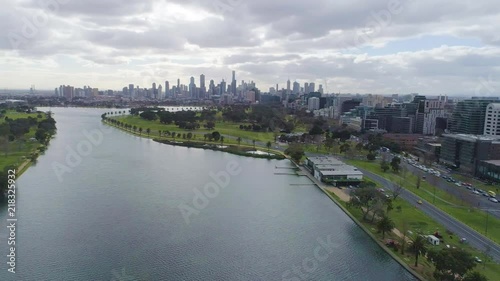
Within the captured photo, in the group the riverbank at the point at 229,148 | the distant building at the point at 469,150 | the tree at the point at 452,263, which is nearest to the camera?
the tree at the point at 452,263

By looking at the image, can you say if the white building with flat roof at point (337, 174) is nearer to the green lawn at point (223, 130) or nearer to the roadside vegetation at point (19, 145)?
the green lawn at point (223, 130)

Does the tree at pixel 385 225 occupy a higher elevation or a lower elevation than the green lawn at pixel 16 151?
lower

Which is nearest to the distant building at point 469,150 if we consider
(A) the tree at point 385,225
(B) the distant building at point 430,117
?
(A) the tree at point 385,225

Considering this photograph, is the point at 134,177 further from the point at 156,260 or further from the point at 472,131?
the point at 472,131

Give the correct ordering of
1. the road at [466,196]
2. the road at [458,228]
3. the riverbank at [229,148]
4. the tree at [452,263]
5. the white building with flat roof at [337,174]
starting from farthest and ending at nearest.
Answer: the riverbank at [229,148] < the white building with flat roof at [337,174] < the road at [466,196] < the road at [458,228] < the tree at [452,263]

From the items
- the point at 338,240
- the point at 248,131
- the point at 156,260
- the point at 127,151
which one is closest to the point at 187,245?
the point at 156,260

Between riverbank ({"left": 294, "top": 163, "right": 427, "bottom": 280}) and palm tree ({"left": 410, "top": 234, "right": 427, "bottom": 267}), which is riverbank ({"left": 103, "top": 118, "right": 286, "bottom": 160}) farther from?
palm tree ({"left": 410, "top": 234, "right": 427, "bottom": 267})
